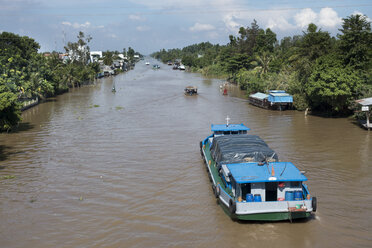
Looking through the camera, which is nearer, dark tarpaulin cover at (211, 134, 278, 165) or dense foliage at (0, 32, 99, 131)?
dark tarpaulin cover at (211, 134, 278, 165)

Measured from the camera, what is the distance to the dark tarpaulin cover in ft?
46.8

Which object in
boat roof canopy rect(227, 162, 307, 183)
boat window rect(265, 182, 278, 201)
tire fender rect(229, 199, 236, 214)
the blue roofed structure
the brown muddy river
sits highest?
the blue roofed structure

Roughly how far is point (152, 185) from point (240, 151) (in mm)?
4486

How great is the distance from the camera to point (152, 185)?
1609 cm

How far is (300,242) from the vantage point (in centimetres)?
1109

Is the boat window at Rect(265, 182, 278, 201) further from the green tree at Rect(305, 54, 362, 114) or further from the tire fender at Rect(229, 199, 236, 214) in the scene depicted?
the green tree at Rect(305, 54, 362, 114)

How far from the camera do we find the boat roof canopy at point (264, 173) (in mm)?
11797

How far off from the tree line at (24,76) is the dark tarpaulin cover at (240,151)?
1549 centimetres

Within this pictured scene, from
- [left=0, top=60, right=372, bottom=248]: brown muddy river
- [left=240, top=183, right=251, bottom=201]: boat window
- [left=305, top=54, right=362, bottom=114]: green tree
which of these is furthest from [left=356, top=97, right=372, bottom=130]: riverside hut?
[left=240, top=183, right=251, bottom=201]: boat window

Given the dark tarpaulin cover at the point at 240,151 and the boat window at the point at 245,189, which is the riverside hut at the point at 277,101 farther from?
the boat window at the point at 245,189

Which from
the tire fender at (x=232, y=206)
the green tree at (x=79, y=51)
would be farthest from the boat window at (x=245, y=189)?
the green tree at (x=79, y=51)

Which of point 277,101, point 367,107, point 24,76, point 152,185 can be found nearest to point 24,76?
point 24,76

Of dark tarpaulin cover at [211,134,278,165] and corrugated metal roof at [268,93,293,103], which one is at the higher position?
corrugated metal roof at [268,93,293,103]

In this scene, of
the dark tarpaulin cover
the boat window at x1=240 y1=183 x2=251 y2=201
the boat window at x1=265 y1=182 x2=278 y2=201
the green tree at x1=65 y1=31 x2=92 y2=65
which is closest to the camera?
the boat window at x1=240 y1=183 x2=251 y2=201
